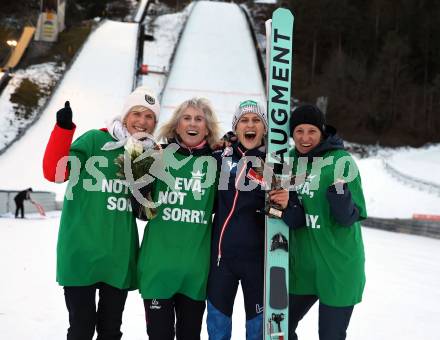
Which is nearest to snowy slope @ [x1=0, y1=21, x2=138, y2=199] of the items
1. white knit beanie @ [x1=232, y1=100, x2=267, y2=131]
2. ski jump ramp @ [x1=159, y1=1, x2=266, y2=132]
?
ski jump ramp @ [x1=159, y1=1, x2=266, y2=132]

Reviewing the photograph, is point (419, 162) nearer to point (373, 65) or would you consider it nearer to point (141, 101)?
point (373, 65)

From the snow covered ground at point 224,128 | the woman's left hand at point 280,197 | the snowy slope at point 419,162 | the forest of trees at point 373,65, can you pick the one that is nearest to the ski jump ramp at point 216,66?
the snow covered ground at point 224,128

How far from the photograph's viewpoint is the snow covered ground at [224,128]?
4078 millimetres

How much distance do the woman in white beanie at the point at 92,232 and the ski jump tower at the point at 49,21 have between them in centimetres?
2662

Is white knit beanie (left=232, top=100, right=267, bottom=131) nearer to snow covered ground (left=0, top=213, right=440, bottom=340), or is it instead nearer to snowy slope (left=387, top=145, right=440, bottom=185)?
snow covered ground (left=0, top=213, right=440, bottom=340)

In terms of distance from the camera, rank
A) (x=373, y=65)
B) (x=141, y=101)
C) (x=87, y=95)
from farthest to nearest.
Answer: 1. (x=373, y=65)
2. (x=87, y=95)
3. (x=141, y=101)

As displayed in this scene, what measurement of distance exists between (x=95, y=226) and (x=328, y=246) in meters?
1.45

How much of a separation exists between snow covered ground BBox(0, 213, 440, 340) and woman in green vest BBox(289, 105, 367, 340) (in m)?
1.36

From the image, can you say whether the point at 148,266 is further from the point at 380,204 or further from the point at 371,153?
the point at 371,153

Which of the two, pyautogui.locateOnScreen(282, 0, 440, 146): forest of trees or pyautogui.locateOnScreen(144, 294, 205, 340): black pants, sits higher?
pyautogui.locateOnScreen(282, 0, 440, 146): forest of trees

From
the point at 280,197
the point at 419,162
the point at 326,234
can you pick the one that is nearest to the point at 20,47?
the point at 419,162

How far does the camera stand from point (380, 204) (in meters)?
13.2

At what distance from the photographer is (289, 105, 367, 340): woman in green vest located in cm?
253

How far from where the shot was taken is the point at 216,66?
2380 centimetres
